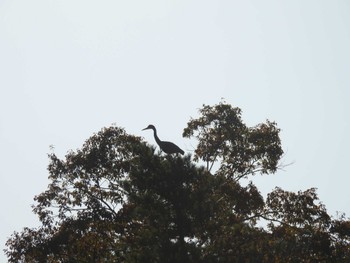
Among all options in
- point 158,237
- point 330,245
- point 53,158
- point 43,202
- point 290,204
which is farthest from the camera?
point 53,158

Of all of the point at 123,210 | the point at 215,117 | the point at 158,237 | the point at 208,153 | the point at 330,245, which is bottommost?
the point at 330,245

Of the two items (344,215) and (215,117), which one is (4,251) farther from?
(344,215)

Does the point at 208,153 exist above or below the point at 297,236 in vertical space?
above

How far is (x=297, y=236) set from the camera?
53.2 ft

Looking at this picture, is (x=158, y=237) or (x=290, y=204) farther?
(x=290, y=204)

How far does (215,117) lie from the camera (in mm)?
21031

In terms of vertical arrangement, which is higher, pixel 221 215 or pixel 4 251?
pixel 4 251

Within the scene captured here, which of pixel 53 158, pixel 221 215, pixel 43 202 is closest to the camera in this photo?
pixel 221 215

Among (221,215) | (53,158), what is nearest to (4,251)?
(53,158)

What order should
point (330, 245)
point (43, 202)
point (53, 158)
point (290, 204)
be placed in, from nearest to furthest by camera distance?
point (330, 245), point (290, 204), point (43, 202), point (53, 158)

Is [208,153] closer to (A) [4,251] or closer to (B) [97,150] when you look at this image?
(B) [97,150]

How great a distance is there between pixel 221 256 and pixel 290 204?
5.81m

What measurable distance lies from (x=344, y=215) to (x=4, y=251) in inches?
586

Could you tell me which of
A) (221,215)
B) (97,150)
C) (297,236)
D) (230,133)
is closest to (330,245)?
(297,236)
